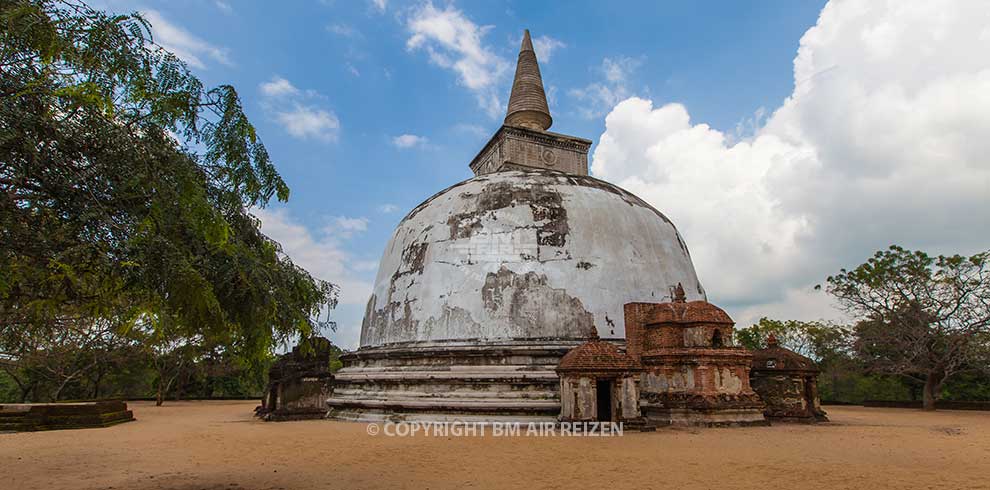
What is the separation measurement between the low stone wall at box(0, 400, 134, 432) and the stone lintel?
47.1 feet

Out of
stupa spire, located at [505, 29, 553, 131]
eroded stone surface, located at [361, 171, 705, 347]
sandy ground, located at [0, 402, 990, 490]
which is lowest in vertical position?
sandy ground, located at [0, 402, 990, 490]

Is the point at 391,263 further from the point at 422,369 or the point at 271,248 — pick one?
the point at 271,248

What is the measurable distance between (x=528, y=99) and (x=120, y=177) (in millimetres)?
20138

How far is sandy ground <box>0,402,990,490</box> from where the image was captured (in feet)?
23.1

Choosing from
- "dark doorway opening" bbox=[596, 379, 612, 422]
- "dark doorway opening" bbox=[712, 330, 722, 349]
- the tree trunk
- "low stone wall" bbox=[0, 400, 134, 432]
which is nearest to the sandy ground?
"low stone wall" bbox=[0, 400, 134, 432]

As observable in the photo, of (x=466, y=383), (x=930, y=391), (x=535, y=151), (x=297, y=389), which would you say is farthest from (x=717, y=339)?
(x=930, y=391)

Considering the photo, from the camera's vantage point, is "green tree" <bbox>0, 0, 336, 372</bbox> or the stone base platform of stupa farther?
the stone base platform of stupa

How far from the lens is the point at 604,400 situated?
13.7 m

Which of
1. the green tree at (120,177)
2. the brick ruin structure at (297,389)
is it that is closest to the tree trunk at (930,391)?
the brick ruin structure at (297,389)

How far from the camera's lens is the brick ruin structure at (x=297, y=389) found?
54.7ft

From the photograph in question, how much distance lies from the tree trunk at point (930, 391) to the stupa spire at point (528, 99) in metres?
18.7

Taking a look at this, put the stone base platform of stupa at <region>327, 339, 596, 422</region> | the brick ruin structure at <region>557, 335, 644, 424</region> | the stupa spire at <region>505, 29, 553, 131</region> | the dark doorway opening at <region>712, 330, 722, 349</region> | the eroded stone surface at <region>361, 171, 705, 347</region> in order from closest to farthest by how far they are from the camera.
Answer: the brick ruin structure at <region>557, 335, 644, 424</region> < the stone base platform of stupa at <region>327, 339, 596, 422</region> < the dark doorway opening at <region>712, 330, 722, 349</region> < the eroded stone surface at <region>361, 171, 705, 347</region> < the stupa spire at <region>505, 29, 553, 131</region>

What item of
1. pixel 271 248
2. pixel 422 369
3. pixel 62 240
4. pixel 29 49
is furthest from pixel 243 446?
pixel 29 49

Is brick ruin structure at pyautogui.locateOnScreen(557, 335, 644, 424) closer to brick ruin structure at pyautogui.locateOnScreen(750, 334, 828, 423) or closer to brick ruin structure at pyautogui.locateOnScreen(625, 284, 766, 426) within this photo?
brick ruin structure at pyautogui.locateOnScreen(625, 284, 766, 426)
